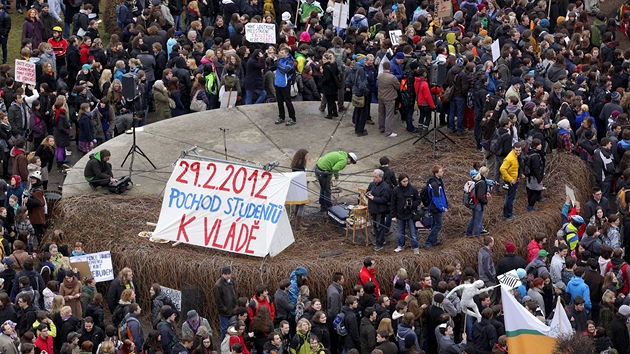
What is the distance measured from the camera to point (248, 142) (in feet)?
86.2

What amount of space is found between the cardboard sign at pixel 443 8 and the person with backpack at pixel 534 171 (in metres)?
9.64

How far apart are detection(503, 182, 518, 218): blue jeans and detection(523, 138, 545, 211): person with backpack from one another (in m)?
0.46

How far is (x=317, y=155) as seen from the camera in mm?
25672

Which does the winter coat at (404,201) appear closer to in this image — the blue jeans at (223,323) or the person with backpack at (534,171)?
the person with backpack at (534,171)

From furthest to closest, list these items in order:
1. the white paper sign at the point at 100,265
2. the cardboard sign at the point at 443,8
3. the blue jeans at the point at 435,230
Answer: the cardboard sign at the point at 443,8 < the blue jeans at the point at 435,230 < the white paper sign at the point at 100,265

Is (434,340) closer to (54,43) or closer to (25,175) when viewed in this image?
(25,175)

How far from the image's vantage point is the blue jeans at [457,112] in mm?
26047

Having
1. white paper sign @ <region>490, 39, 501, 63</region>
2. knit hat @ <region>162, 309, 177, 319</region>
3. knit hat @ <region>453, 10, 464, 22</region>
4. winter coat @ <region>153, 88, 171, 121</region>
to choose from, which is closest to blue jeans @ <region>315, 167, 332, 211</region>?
knit hat @ <region>162, 309, 177, 319</region>

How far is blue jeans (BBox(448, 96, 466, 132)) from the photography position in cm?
2605

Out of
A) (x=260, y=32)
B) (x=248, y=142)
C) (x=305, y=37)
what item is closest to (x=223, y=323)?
(x=248, y=142)

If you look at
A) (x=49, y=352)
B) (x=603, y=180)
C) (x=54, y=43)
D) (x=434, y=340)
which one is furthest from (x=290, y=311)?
(x=54, y=43)

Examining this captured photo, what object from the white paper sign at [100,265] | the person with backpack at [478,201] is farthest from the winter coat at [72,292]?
the person with backpack at [478,201]

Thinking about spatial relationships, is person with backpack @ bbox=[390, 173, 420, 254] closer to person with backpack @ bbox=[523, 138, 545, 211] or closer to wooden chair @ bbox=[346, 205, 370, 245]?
wooden chair @ bbox=[346, 205, 370, 245]

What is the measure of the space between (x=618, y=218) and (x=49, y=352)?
9934 mm
